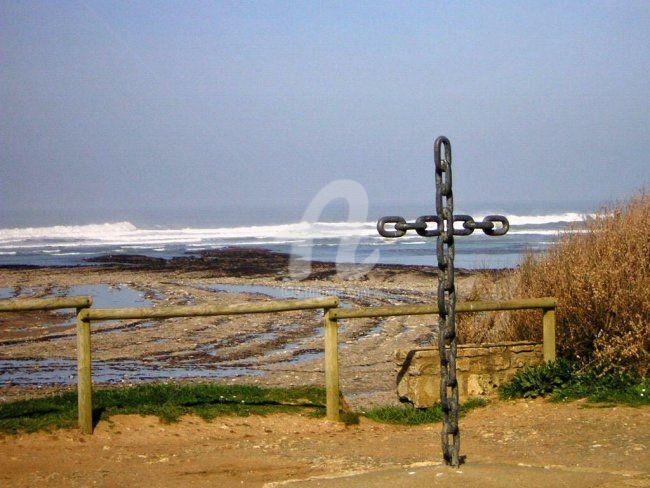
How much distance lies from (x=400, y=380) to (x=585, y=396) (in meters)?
2.12

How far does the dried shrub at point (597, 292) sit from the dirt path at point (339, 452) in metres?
1.05

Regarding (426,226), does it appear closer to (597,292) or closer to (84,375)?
(84,375)

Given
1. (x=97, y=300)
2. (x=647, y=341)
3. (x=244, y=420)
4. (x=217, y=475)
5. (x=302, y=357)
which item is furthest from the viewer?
(x=97, y=300)

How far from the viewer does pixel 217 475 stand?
7523 millimetres

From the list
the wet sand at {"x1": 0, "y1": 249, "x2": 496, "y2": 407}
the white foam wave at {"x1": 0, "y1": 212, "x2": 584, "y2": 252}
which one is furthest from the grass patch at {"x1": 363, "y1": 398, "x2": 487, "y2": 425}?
the white foam wave at {"x1": 0, "y1": 212, "x2": 584, "y2": 252}

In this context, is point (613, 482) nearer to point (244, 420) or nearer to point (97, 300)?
point (244, 420)

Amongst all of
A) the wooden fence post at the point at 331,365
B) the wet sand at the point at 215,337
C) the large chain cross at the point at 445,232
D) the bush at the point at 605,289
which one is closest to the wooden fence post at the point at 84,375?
the wooden fence post at the point at 331,365

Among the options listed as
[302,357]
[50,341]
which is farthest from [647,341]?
[50,341]

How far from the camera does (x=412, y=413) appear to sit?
389 inches

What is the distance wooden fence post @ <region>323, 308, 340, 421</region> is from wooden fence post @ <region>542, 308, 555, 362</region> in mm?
2581

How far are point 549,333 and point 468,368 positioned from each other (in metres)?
1.03

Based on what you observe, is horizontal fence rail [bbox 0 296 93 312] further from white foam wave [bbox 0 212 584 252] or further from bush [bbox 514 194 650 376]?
white foam wave [bbox 0 212 584 252]

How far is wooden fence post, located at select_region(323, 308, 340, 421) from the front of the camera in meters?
9.32

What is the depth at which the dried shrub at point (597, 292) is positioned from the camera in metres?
10.2
